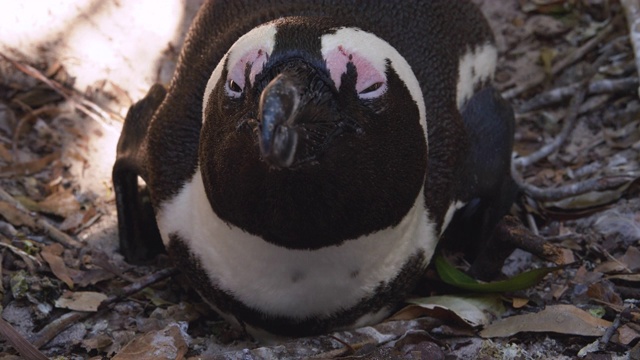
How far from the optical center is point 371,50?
2.36 meters

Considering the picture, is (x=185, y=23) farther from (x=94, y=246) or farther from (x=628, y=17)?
(x=628, y=17)

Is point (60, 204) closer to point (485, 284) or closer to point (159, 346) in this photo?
point (159, 346)

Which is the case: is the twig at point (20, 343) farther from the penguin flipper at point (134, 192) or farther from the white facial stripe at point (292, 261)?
the penguin flipper at point (134, 192)

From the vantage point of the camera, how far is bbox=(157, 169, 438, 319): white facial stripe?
254 centimetres

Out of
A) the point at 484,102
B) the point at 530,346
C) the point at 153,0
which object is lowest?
the point at 530,346

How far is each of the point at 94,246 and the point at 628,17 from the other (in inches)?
106

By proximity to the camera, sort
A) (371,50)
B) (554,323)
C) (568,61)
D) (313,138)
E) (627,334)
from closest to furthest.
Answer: (313,138) → (371,50) → (627,334) → (554,323) → (568,61)

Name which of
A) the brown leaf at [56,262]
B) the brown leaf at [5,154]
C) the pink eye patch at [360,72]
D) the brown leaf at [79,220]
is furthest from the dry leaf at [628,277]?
the brown leaf at [5,154]

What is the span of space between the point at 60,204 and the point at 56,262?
495 millimetres

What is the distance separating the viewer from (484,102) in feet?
10.8

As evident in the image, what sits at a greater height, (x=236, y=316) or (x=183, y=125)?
(x=183, y=125)

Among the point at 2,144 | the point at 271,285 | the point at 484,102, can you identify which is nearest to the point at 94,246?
the point at 2,144

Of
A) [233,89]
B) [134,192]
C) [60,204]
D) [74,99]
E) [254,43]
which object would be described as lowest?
[60,204]

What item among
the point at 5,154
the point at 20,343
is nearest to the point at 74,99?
the point at 5,154
